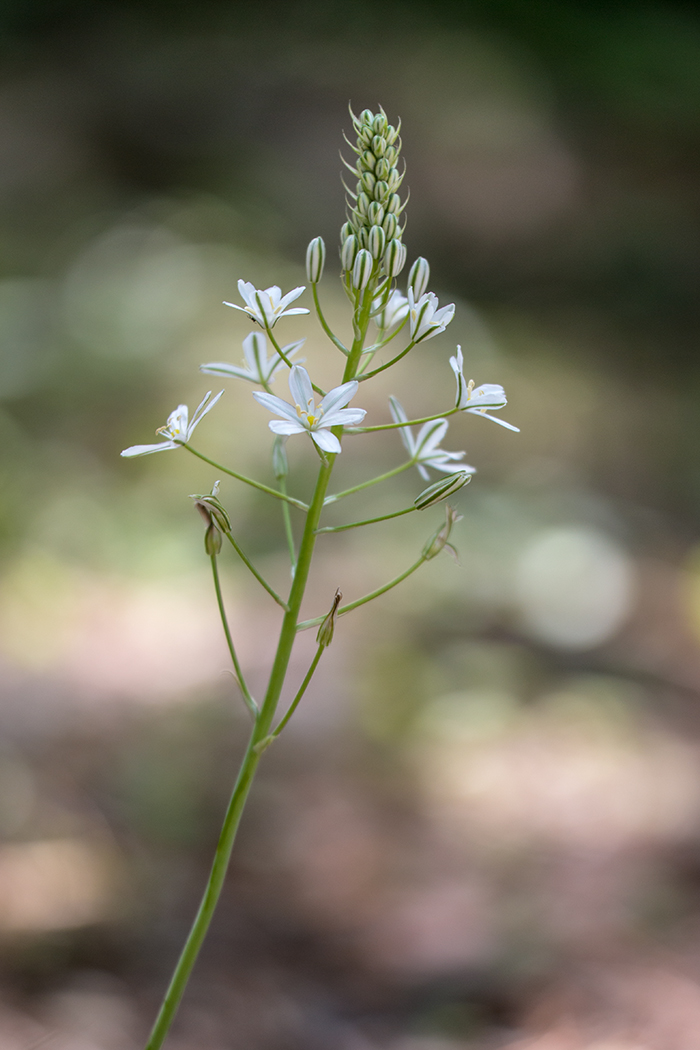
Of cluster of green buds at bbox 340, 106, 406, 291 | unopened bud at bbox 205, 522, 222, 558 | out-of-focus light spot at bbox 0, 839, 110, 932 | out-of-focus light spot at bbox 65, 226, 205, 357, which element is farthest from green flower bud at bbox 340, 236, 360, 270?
out-of-focus light spot at bbox 65, 226, 205, 357

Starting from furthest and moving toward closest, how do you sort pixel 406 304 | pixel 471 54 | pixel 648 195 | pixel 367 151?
pixel 471 54
pixel 648 195
pixel 406 304
pixel 367 151

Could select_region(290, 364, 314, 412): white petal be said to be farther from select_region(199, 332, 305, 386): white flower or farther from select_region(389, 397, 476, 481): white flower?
select_region(389, 397, 476, 481): white flower

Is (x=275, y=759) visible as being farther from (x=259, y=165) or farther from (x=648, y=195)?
(x=648, y=195)

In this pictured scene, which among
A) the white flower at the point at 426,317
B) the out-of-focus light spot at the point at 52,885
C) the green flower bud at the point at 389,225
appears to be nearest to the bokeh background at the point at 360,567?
the out-of-focus light spot at the point at 52,885

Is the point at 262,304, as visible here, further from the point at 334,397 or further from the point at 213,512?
the point at 213,512

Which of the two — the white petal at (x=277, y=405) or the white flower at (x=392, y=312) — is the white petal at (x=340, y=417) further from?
the white flower at (x=392, y=312)

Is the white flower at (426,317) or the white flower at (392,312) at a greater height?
the white flower at (392,312)

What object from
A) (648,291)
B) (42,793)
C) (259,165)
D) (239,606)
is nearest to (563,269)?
(648,291)
